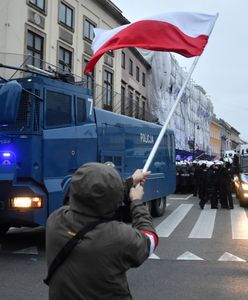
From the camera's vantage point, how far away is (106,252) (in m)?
2.51

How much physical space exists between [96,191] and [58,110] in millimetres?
7034

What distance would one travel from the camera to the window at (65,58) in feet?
92.2

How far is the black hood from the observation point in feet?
8.27

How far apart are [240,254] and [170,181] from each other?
25.5 feet

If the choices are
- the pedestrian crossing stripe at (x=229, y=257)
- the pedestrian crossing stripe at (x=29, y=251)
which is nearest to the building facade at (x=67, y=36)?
the pedestrian crossing stripe at (x=29, y=251)

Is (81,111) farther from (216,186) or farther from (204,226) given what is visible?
(216,186)

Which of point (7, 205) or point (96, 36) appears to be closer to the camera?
point (96, 36)

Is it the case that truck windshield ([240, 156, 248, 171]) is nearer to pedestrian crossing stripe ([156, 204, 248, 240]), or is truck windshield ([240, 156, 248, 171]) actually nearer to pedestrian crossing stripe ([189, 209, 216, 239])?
pedestrian crossing stripe ([156, 204, 248, 240])

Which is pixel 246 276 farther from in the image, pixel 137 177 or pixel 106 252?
pixel 106 252

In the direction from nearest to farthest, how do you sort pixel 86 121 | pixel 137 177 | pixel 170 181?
pixel 137 177
pixel 86 121
pixel 170 181

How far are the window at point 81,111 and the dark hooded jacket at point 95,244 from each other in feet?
23.9

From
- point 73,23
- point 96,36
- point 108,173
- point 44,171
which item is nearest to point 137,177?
point 108,173

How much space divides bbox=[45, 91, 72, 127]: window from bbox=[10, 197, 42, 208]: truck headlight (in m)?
1.38

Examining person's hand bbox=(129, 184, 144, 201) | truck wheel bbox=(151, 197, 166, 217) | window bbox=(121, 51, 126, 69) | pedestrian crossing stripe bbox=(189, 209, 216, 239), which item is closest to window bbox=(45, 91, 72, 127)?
pedestrian crossing stripe bbox=(189, 209, 216, 239)
